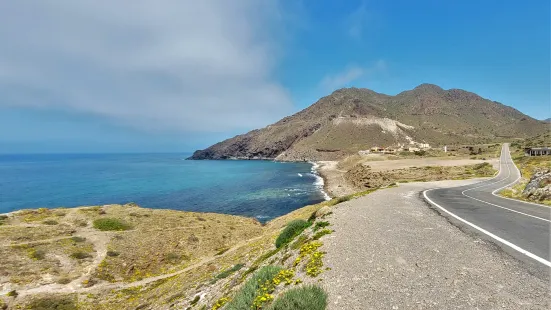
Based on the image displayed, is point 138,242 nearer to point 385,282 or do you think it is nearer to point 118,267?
point 118,267

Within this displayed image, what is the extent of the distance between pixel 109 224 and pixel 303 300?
34.6 metres

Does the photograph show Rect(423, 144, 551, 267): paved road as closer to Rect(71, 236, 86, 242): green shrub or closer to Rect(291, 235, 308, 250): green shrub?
Rect(291, 235, 308, 250): green shrub

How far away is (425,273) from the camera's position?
24.7 ft

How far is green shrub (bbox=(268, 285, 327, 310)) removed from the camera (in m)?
6.21

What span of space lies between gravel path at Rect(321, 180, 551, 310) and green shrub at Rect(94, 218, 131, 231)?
100 feet

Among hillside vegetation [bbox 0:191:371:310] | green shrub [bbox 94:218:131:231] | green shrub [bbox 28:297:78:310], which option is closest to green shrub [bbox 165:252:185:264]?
hillside vegetation [bbox 0:191:371:310]

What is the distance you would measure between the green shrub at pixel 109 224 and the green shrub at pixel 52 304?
14.1 meters

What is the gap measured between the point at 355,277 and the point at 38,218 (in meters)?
41.5

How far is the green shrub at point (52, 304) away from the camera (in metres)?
18.0

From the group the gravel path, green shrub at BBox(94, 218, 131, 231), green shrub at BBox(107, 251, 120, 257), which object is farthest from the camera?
green shrub at BBox(94, 218, 131, 231)

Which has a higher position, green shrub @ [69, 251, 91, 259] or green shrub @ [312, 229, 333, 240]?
green shrub @ [312, 229, 333, 240]

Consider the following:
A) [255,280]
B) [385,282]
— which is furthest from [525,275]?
[255,280]

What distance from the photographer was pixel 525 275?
6.96 m

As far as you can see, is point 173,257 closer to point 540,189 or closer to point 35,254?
point 35,254
